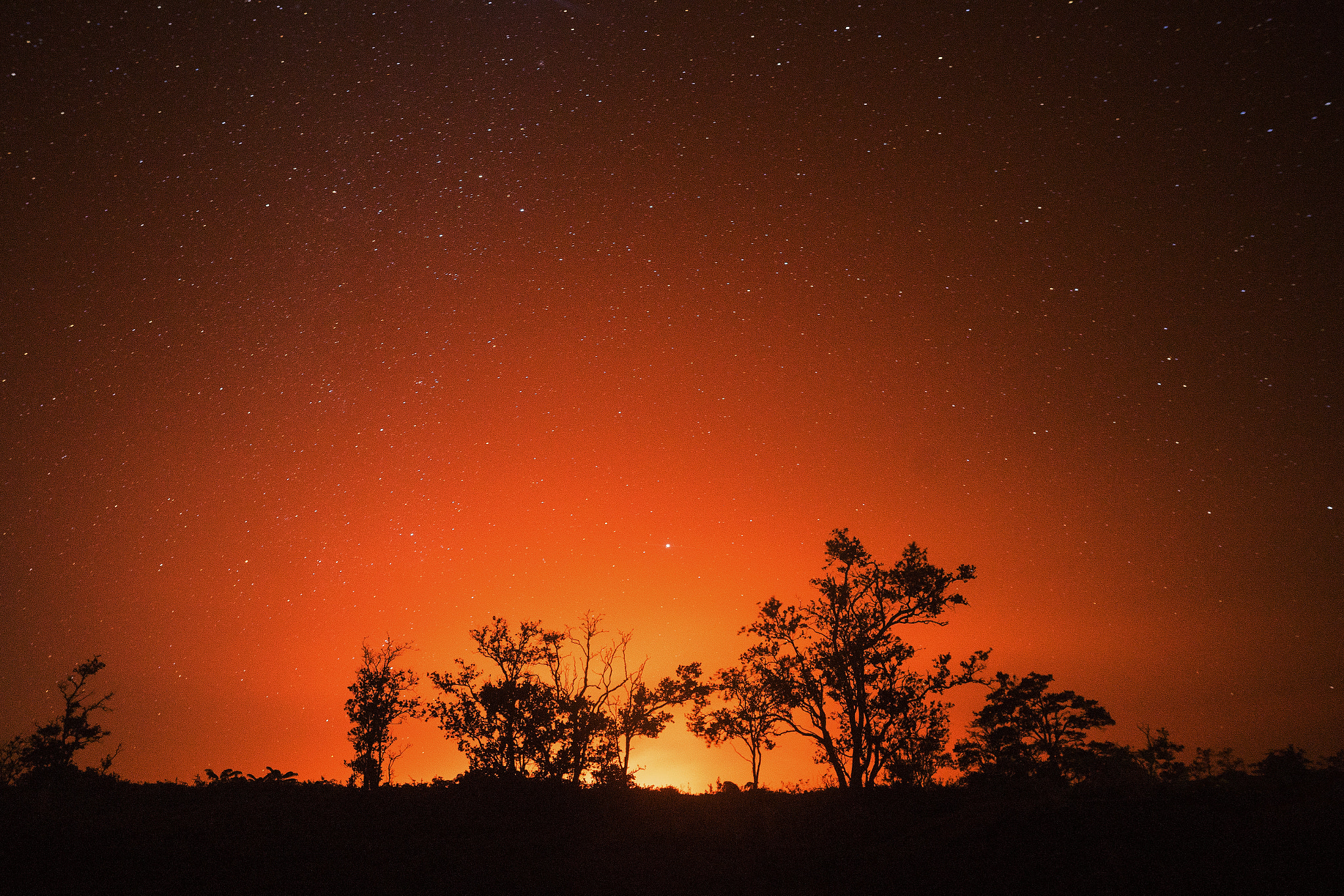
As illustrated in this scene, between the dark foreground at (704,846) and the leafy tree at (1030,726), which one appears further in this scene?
the leafy tree at (1030,726)

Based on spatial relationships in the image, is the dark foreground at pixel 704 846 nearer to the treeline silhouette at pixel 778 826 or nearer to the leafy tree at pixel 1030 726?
the treeline silhouette at pixel 778 826

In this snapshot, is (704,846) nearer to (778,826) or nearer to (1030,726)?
(778,826)

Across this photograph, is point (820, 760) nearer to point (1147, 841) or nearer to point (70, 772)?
point (1147, 841)

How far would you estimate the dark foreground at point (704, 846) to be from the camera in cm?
1111

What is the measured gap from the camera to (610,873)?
44.3ft

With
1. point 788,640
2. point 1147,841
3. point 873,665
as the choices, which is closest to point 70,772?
point 788,640

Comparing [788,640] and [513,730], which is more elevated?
[788,640]

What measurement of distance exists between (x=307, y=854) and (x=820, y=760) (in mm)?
20693

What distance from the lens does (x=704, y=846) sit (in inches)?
611

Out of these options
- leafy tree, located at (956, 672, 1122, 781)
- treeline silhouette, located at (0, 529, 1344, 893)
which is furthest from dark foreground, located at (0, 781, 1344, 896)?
leafy tree, located at (956, 672, 1122, 781)

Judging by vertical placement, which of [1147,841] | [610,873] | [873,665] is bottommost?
[610,873]

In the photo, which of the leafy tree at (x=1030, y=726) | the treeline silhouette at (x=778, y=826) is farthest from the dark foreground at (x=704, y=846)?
the leafy tree at (x=1030, y=726)

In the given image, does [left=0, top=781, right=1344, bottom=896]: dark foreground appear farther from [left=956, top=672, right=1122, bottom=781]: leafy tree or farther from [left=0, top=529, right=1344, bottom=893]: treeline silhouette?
[left=956, top=672, right=1122, bottom=781]: leafy tree

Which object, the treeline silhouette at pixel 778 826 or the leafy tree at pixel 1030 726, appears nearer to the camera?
the treeline silhouette at pixel 778 826
